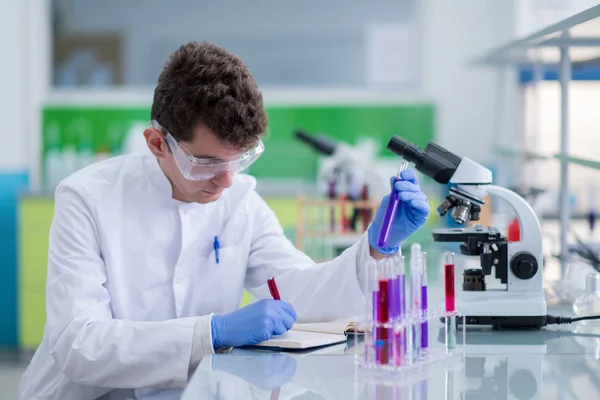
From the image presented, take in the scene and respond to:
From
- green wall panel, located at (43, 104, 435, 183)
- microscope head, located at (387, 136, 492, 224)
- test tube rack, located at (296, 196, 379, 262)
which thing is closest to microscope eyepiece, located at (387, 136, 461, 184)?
microscope head, located at (387, 136, 492, 224)

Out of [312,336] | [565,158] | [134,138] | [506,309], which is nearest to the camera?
[312,336]

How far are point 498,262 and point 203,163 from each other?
722 millimetres

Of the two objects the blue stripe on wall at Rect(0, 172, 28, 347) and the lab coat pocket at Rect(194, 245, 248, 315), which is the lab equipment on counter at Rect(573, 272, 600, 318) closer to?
the lab coat pocket at Rect(194, 245, 248, 315)

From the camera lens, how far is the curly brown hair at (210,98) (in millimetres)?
1863

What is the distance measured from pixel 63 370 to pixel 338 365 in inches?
24.2

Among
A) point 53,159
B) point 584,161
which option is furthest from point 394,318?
point 53,159

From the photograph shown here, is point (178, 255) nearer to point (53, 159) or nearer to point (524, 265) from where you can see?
point (524, 265)

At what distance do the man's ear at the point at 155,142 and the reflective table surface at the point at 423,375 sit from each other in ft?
1.68

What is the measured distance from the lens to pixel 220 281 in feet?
7.17

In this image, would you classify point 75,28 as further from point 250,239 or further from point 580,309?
point 580,309

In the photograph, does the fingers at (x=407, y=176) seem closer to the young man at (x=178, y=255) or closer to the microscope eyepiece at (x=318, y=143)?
the young man at (x=178, y=255)

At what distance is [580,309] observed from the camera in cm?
213

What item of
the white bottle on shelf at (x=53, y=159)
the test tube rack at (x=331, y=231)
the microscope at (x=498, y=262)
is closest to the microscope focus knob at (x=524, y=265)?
the microscope at (x=498, y=262)

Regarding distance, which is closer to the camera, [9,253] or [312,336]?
[312,336]
